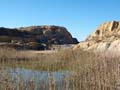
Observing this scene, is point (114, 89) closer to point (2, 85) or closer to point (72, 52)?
point (2, 85)

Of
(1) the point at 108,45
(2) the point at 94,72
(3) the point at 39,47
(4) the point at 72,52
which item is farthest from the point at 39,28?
(2) the point at 94,72

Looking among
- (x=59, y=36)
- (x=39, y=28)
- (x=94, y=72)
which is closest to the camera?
(x=94, y=72)

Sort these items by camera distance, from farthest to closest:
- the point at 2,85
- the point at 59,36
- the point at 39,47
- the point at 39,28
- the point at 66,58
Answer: the point at 39,28
the point at 59,36
the point at 39,47
the point at 66,58
the point at 2,85

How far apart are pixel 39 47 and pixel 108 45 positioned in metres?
22.9

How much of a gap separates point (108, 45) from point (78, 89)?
1766 cm

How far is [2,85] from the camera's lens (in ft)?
25.7

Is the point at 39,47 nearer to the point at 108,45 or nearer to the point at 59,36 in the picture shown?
the point at 108,45

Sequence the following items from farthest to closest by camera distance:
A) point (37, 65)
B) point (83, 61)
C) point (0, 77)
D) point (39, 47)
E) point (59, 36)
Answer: point (59, 36), point (39, 47), point (37, 65), point (83, 61), point (0, 77)

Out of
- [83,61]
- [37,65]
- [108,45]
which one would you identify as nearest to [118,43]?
[108,45]

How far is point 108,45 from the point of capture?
26250mm

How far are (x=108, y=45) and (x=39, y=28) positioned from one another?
201 feet

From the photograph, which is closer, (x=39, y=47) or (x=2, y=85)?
(x=2, y=85)

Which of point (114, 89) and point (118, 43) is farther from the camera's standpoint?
point (118, 43)

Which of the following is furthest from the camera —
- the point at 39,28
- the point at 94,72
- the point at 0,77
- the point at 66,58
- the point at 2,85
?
the point at 39,28
